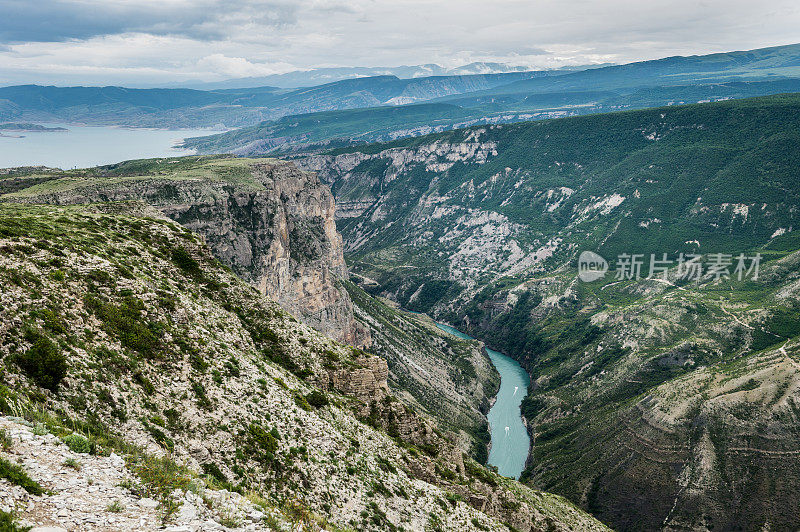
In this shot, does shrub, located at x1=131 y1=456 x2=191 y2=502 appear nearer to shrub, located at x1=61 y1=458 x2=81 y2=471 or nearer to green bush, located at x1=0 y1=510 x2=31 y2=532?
shrub, located at x1=61 y1=458 x2=81 y2=471

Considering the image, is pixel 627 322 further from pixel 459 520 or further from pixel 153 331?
pixel 153 331

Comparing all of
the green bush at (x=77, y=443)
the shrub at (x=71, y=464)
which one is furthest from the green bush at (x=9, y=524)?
the green bush at (x=77, y=443)

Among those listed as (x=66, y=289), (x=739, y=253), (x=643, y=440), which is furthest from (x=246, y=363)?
(x=739, y=253)

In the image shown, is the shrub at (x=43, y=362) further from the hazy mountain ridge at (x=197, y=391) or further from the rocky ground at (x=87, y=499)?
the rocky ground at (x=87, y=499)

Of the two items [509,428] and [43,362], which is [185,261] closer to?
[43,362]

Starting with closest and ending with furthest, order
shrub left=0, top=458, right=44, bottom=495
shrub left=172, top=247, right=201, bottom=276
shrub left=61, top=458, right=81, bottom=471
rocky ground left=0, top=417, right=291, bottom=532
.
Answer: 1. rocky ground left=0, top=417, right=291, bottom=532
2. shrub left=0, top=458, right=44, bottom=495
3. shrub left=61, top=458, right=81, bottom=471
4. shrub left=172, top=247, right=201, bottom=276

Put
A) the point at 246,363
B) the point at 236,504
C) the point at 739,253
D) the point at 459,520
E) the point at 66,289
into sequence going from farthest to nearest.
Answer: the point at 739,253, the point at 459,520, the point at 246,363, the point at 66,289, the point at 236,504

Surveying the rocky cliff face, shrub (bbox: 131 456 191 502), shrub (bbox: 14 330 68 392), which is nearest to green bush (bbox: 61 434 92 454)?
shrub (bbox: 131 456 191 502)
